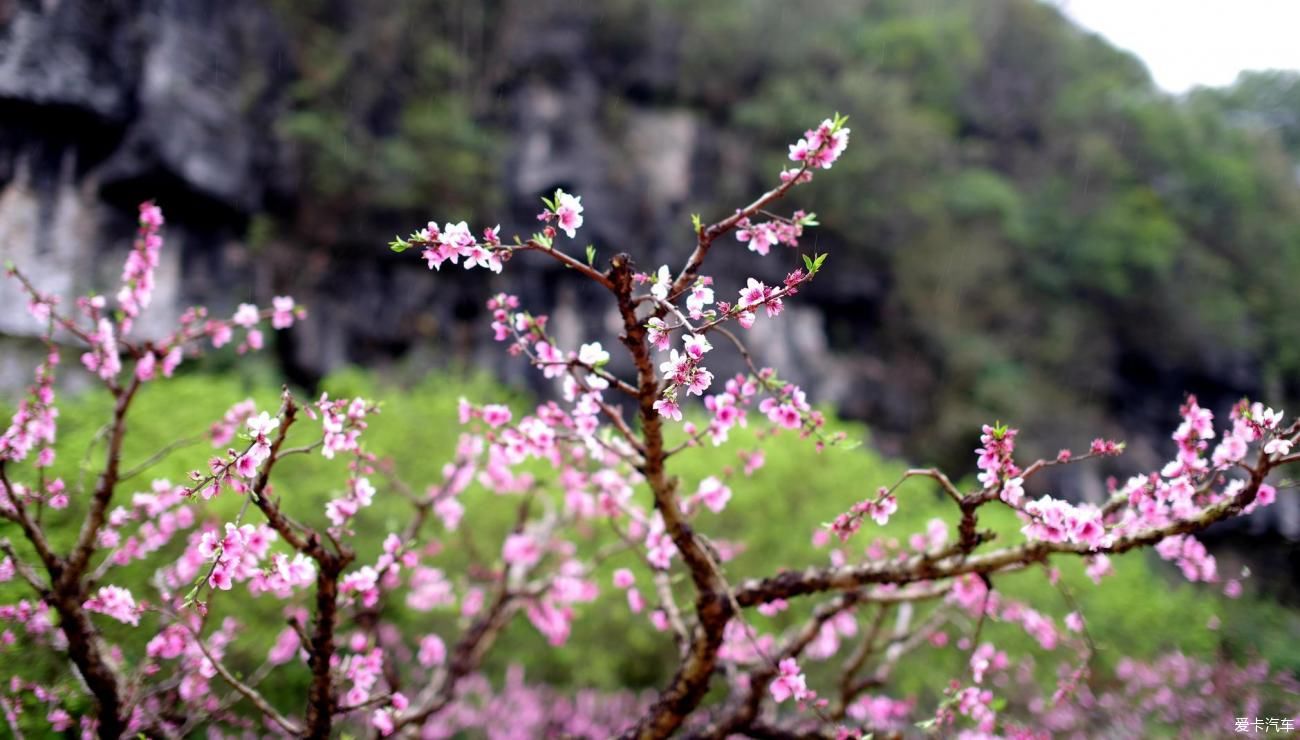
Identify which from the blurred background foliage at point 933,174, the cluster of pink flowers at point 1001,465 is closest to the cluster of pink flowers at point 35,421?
the cluster of pink flowers at point 1001,465

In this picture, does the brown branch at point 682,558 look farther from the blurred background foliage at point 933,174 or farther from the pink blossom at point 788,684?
the blurred background foliage at point 933,174

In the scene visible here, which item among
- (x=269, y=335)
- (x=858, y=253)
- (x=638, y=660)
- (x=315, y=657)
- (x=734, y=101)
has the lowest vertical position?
(x=315, y=657)

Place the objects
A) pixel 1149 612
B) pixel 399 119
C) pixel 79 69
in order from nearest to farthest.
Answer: pixel 1149 612 < pixel 79 69 < pixel 399 119

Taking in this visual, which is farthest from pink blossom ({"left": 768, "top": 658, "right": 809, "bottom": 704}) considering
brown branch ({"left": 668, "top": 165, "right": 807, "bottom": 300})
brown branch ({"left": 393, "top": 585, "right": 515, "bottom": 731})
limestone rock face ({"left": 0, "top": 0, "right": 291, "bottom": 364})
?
limestone rock face ({"left": 0, "top": 0, "right": 291, "bottom": 364})

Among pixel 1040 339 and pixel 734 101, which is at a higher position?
pixel 734 101

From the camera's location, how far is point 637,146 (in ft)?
54.0

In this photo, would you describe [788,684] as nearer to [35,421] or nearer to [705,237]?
[705,237]

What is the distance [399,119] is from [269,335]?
481cm

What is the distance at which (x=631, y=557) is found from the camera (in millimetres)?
6793

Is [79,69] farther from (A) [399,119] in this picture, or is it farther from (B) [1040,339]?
(B) [1040,339]

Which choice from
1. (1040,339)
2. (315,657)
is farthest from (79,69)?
(1040,339)

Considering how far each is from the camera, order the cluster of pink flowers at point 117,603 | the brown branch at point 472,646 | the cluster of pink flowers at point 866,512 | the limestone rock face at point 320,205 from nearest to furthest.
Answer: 1. the cluster of pink flowers at point 866,512
2. the cluster of pink flowers at point 117,603
3. the brown branch at point 472,646
4. the limestone rock face at point 320,205

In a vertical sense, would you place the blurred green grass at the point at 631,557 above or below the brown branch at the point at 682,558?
above

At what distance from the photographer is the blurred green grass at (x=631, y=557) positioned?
18.8 ft
